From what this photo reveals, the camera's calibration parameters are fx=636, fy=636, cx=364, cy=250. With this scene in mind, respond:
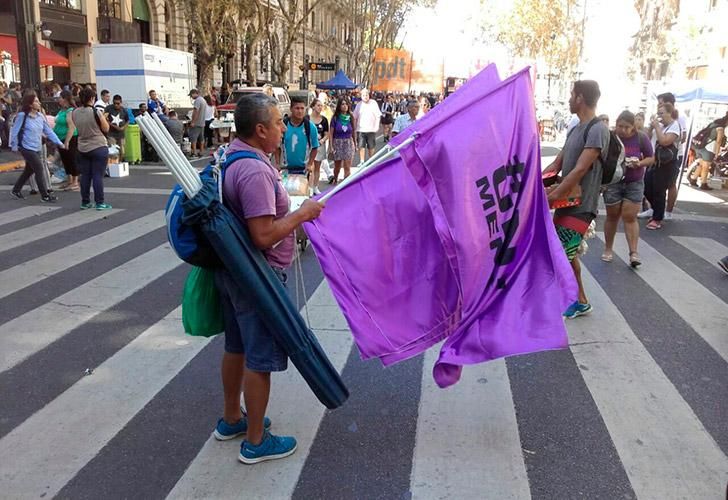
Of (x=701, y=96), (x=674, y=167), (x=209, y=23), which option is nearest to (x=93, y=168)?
(x=674, y=167)

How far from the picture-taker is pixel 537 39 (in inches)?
2074

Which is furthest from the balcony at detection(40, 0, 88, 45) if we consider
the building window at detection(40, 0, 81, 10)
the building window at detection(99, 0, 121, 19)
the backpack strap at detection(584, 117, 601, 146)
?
the backpack strap at detection(584, 117, 601, 146)

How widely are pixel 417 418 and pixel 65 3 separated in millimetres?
27958

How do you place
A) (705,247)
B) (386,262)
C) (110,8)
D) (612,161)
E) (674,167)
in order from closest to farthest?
1. (386,262)
2. (612,161)
3. (705,247)
4. (674,167)
5. (110,8)

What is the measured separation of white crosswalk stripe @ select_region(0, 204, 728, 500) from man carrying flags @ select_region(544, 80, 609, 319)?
0.86 metres

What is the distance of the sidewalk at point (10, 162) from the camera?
14.2 metres

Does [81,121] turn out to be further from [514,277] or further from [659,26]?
[659,26]

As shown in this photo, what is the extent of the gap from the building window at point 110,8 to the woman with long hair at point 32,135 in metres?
20.9

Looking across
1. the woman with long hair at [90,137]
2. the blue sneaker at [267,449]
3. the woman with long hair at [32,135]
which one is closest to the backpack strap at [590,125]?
the blue sneaker at [267,449]

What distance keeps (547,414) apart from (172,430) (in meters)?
2.15

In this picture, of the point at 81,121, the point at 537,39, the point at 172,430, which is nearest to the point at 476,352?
the point at 172,430

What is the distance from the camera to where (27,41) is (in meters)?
19.3

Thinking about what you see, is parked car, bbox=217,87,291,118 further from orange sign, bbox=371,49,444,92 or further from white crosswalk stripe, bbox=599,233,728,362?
white crosswalk stripe, bbox=599,233,728,362

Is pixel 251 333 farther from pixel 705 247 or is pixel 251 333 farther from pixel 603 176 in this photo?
pixel 705 247
